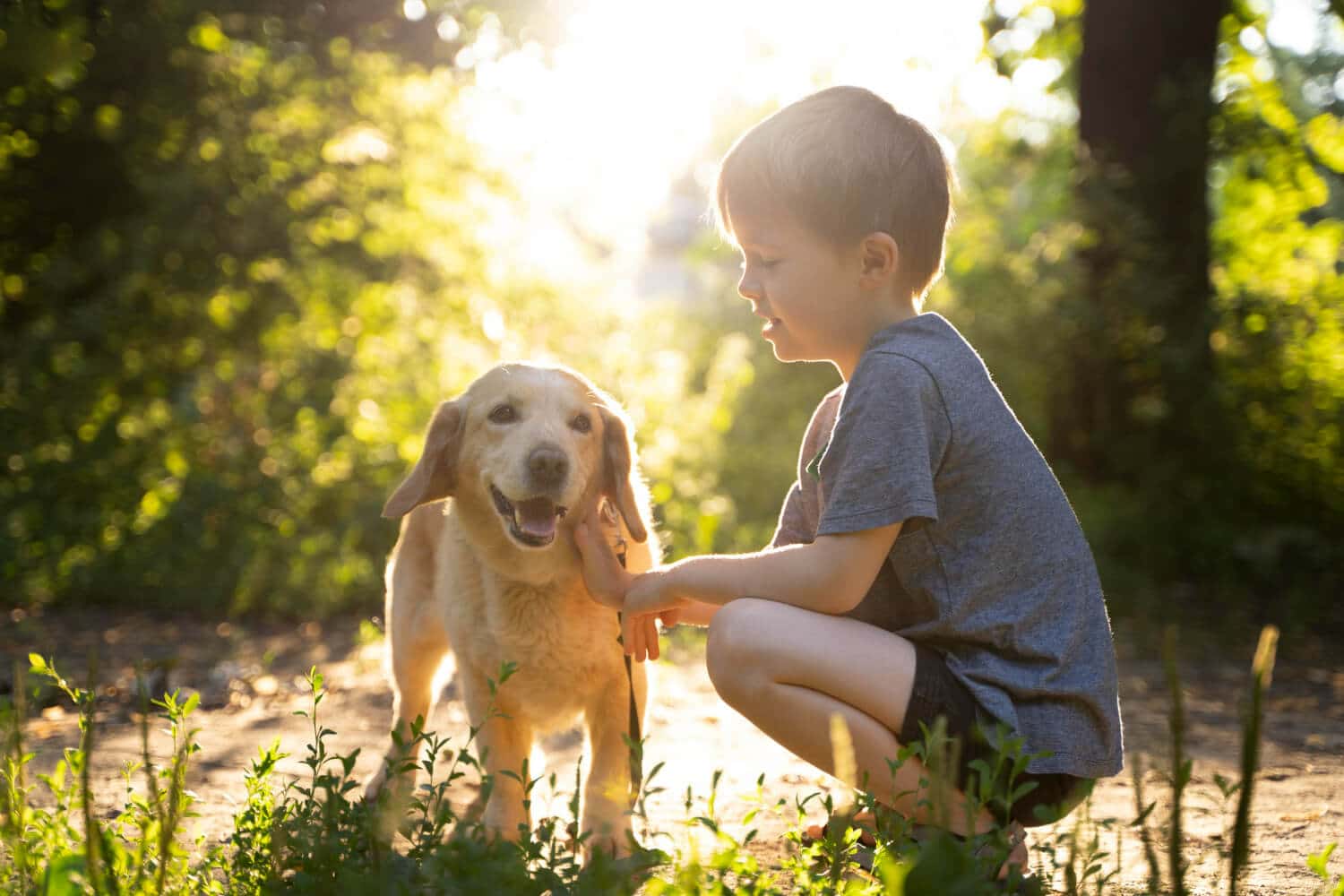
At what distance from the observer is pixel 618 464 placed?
329 centimetres

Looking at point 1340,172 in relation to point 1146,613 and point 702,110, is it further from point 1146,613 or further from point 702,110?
point 702,110

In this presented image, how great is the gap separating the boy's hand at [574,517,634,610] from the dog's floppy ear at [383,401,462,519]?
439 mm

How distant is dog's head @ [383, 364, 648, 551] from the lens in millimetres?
3023

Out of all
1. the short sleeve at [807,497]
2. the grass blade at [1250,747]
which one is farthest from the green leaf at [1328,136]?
the grass blade at [1250,747]

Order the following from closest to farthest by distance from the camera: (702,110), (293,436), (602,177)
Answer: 1. (293,436)
2. (602,177)
3. (702,110)

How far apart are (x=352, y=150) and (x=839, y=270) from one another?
775 centimetres

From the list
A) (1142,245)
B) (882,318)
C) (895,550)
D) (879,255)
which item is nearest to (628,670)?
(895,550)

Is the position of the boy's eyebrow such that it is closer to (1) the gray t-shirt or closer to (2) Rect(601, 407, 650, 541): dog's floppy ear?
(1) the gray t-shirt

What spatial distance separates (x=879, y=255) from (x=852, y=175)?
190 millimetres

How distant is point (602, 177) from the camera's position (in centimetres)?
1292

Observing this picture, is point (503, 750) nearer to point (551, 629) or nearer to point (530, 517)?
point (551, 629)

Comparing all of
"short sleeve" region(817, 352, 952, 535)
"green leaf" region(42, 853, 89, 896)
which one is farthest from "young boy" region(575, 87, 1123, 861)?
"green leaf" region(42, 853, 89, 896)

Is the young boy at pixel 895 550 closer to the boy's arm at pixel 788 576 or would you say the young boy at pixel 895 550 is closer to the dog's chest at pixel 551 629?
the boy's arm at pixel 788 576

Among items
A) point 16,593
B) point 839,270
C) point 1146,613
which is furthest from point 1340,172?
point 16,593
